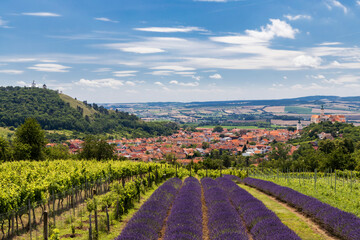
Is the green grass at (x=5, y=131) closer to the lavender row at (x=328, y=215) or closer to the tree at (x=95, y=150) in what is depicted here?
the tree at (x=95, y=150)

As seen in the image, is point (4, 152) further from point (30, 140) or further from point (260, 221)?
point (260, 221)

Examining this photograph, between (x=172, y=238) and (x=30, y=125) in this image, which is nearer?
(x=172, y=238)

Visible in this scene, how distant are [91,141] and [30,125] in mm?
10998

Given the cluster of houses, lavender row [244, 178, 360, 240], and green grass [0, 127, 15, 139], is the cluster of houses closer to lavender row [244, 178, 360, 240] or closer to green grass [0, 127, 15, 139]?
green grass [0, 127, 15, 139]

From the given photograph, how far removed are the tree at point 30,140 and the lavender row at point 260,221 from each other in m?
37.1

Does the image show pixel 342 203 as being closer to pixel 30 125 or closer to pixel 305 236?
pixel 305 236

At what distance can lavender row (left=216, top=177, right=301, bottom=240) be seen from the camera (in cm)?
1099

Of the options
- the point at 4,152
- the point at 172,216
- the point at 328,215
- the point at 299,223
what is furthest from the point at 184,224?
the point at 4,152

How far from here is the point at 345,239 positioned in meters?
12.4

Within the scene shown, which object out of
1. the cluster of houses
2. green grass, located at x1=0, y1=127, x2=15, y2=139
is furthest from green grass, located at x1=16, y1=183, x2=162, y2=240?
green grass, located at x1=0, y1=127, x2=15, y2=139

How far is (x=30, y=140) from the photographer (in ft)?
152

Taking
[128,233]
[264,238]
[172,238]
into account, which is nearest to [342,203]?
[264,238]

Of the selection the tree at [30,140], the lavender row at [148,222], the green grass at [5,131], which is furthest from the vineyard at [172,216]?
the green grass at [5,131]

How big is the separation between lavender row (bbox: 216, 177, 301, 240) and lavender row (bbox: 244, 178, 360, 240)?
2570mm
